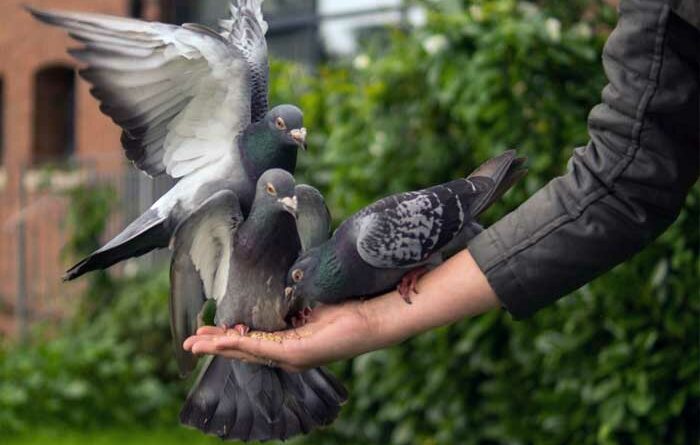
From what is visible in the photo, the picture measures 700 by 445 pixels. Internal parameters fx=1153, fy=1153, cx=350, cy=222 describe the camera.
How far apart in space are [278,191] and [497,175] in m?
0.51

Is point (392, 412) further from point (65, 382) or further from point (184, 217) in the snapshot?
point (184, 217)

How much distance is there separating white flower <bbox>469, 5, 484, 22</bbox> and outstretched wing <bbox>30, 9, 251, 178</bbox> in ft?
10.7

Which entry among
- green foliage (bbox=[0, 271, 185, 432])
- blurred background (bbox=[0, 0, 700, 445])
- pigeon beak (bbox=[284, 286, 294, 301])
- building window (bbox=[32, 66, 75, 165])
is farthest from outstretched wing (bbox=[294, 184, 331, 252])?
building window (bbox=[32, 66, 75, 165])

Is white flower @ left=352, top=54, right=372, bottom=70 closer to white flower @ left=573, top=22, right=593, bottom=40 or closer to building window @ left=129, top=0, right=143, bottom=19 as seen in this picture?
white flower @ left=573, top=22, right=593, bottom=40

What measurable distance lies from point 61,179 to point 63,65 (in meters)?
3.70

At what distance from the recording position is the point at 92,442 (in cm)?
734

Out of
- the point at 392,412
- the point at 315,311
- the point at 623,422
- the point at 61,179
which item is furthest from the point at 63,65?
the point at 315,311

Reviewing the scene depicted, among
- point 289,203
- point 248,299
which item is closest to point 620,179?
point 289,203

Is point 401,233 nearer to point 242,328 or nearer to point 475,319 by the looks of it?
point 242,328

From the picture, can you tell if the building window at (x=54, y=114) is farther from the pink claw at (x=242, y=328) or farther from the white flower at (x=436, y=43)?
the pink claw at (x=242, y=328)

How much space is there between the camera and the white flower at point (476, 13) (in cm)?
536

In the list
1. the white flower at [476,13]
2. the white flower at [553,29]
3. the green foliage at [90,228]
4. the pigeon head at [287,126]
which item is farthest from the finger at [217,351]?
the green foliage at [90,228]

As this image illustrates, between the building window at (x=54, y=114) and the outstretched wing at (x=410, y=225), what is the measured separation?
Result: 13.4 m

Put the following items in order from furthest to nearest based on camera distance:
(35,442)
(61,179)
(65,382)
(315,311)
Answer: (61,179), (65,382), (35,442), (315,311)
